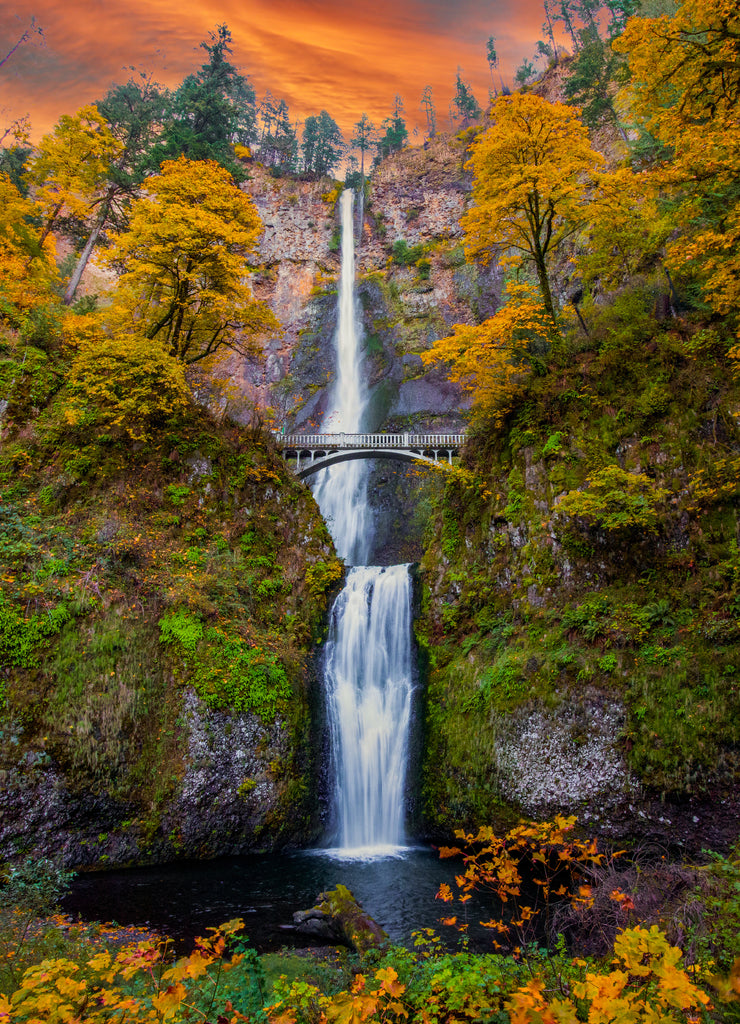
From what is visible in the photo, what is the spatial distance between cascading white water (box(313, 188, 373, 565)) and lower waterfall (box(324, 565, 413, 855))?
11.1m

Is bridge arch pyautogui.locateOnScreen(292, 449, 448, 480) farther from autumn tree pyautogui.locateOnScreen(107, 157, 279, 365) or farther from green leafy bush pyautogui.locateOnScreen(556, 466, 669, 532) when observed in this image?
green leafy bush pyautogui.locateOnScreen(556, 466, 669, 532)

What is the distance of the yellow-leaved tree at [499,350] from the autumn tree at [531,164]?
85 centimetres

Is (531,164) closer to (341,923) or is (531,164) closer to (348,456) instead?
(348,456)

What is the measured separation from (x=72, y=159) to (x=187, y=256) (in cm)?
699

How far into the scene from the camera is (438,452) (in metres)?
24.9

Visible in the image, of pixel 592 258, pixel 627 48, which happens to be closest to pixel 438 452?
pixel 592 258

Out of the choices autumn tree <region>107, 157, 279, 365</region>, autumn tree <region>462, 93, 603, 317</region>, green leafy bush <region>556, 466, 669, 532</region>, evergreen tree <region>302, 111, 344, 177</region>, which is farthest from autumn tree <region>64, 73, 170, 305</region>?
evergreen tree <region>302, 111, 344, 177</region>

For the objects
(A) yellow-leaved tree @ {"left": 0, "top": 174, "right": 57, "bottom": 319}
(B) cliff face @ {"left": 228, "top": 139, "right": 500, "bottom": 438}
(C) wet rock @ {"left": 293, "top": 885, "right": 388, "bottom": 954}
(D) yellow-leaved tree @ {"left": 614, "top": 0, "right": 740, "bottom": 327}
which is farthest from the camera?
(B) cliff face @ {"left": 228, "top": 139, "right": 500, "bottom": 438}

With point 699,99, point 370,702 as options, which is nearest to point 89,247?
point 370,702

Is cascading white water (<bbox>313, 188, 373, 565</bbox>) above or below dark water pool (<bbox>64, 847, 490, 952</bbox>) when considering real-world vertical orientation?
above

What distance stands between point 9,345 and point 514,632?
1461 cm

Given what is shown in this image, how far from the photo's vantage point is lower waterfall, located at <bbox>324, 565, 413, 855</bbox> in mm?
11266

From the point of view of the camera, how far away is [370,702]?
12797mm

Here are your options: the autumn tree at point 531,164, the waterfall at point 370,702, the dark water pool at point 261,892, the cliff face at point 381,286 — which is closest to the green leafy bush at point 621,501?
the autumn tree at point 531,164
